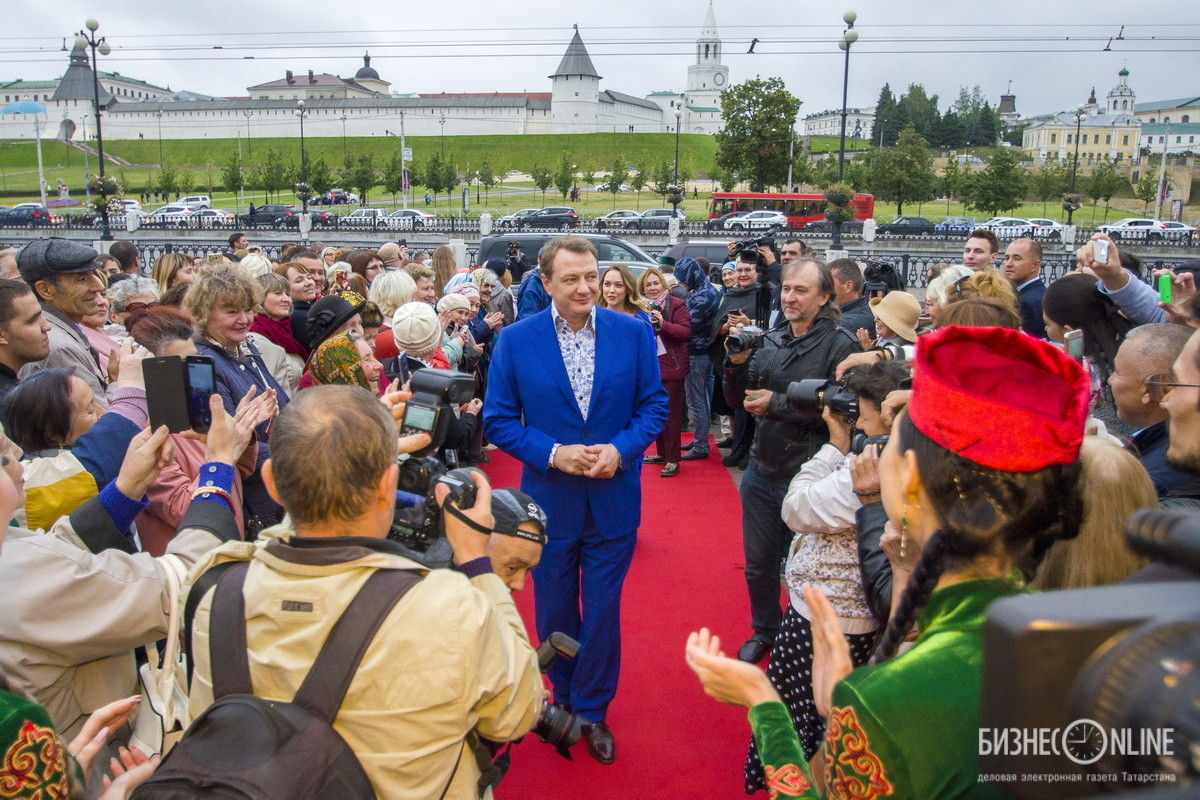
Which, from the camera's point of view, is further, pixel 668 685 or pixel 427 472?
pixel 668 685

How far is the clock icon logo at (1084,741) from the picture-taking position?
0.63 m

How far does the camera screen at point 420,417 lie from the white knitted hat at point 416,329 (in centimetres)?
232

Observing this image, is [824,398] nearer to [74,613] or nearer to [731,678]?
[731,678]

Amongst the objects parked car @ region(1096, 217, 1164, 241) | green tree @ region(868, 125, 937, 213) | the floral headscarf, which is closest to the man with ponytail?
the floral headscarf

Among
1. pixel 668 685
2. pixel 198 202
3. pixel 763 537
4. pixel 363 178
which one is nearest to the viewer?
pixel 668 685

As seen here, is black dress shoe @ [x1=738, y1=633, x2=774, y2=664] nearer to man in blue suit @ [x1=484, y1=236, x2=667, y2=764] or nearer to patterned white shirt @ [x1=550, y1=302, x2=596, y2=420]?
man in blue suit @ [x1=484, y1=236, x2=667, y2=764]

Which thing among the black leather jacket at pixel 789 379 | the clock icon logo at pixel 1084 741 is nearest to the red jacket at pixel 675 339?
the black leather jacket at pixel 789 379

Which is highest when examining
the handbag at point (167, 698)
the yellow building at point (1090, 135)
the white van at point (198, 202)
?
the yellow building at point (1090, 135)

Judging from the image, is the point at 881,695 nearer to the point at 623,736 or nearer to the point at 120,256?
the point at 623,736

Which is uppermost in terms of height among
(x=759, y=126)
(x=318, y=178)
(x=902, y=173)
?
(x=759, y=126)

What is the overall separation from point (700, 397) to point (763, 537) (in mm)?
3791

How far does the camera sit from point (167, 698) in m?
1.81

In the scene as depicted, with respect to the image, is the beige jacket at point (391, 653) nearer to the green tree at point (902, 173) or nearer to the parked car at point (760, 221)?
the parked car at point (760, 221)

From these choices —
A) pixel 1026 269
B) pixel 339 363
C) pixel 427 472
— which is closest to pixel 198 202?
pixel 339 363
